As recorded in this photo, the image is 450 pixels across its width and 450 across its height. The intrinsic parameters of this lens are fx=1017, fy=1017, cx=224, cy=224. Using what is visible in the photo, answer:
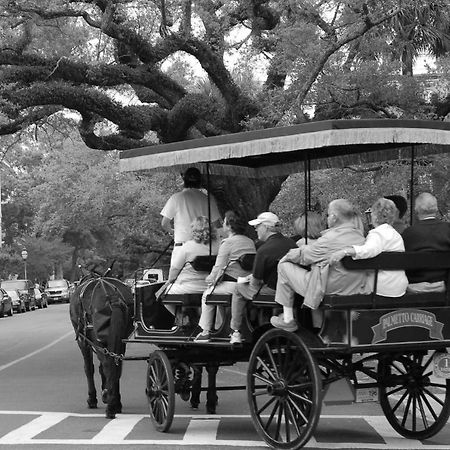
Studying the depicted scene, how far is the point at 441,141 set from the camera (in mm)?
9180

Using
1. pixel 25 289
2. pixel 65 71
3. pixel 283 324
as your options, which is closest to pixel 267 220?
pixel 283 324

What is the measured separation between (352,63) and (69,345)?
9989 millimetres

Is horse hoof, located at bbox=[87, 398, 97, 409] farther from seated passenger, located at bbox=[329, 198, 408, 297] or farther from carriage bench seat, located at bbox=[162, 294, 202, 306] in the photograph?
seated passenger, located at bbox=[329, 198, 408, 297]

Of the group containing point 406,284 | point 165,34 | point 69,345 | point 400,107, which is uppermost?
point 165,34

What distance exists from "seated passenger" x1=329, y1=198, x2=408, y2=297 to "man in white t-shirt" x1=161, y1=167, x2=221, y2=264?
2941 mm

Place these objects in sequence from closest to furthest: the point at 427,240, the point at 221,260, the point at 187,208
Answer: the point at 427,240
the point at 221,260
the point at 187,208

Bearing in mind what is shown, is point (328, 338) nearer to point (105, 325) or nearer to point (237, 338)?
point (237, 338)

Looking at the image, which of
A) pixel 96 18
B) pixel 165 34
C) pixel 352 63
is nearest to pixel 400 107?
pixel 352 63

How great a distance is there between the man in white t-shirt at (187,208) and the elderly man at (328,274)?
2.91m

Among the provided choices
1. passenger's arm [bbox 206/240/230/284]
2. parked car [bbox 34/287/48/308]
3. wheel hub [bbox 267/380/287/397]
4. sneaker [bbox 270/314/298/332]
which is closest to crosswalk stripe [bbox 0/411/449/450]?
wheel hub [bbox 267/380/287/397]

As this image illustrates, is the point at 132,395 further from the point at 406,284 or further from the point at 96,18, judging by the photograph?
the point at 96,18

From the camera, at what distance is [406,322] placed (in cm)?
888

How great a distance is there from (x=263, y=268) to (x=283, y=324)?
2.51 feet

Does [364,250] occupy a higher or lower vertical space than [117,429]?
higher
